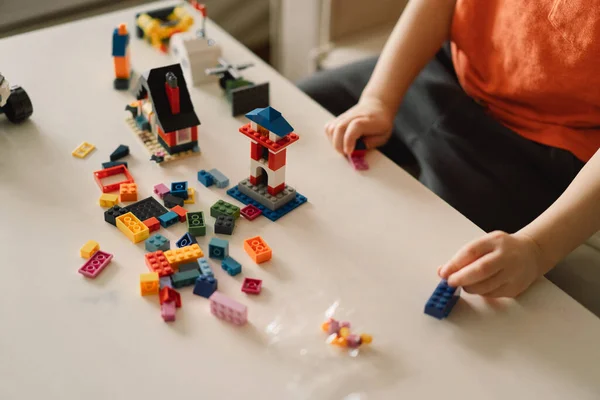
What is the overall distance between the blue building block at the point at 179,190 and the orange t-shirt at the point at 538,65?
0.47 metres

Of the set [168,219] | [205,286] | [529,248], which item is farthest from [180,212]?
[529,248]

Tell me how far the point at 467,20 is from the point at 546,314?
18.3 inches

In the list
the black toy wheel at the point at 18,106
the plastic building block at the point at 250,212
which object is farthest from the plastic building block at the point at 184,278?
the black toy wheel at the point at 18,106

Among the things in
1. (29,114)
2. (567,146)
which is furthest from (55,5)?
(567,146)

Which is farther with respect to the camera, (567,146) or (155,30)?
(155,30)

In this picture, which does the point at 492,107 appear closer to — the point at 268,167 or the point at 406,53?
the point at 406,53

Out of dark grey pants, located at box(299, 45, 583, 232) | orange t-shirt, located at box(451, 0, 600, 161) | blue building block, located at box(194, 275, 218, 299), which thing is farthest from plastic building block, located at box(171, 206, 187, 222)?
orange t-shirt, located at box(451, 0, 600, 161)

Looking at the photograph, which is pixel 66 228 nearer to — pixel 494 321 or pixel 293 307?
pixel 293 307

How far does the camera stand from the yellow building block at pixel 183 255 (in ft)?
2.19

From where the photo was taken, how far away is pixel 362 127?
86 cm

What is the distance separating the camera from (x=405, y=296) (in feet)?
2.17

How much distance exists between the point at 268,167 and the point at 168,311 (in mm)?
207

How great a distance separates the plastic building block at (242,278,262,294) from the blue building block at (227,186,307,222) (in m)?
0.10

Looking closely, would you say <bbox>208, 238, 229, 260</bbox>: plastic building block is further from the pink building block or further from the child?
the child
